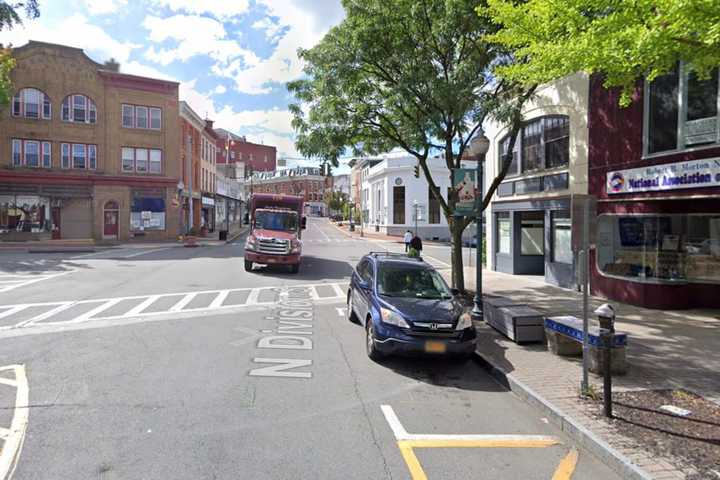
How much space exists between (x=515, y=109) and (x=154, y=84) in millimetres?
34348

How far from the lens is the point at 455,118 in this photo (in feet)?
35.4

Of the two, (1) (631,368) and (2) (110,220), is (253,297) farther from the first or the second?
(2) (110,220)

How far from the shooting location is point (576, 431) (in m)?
4.87

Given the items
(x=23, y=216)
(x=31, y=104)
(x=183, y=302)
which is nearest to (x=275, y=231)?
(x=183, y=302)

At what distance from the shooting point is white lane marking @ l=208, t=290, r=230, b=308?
1169 cm

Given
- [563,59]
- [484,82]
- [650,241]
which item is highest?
[484,82]

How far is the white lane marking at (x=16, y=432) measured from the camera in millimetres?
3929

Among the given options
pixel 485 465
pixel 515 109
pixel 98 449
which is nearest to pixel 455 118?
pixel 515 109

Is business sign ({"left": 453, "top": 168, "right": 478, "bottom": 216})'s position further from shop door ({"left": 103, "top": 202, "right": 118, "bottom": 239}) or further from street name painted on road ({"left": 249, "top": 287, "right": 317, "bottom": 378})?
shop door ({"left": 103, "top": 202, "right": 118, "bottom": 239})

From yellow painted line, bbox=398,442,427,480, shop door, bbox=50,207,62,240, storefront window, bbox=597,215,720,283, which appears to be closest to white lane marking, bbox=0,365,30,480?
yellow painted line, bbox=398,442,427,480

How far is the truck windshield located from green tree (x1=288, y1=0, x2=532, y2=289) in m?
6.00

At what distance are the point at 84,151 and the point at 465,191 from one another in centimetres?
3407

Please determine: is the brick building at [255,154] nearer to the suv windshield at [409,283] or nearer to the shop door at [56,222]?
the shop door at [56,222]

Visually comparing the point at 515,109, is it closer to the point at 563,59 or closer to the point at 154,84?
the point at 563,59
